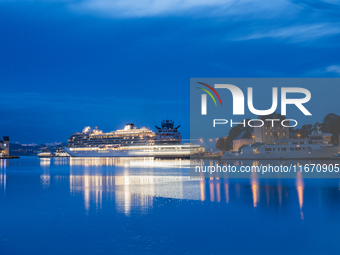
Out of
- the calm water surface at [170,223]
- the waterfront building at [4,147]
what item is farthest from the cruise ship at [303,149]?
the waterfront building at [4,147]

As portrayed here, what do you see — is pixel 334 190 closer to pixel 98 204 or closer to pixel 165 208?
pixel 165 208

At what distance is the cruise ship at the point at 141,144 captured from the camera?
3093 inches

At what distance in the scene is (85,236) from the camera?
361 inches

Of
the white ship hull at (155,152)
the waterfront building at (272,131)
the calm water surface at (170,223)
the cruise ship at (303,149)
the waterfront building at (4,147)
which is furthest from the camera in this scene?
the waterfront building at (4,147)

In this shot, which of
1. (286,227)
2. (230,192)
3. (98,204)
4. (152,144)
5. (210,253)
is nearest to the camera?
(210,253)

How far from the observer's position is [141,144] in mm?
80000

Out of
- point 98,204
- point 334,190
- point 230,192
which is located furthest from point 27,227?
point 334,190

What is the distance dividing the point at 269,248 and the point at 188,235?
210 centimetres

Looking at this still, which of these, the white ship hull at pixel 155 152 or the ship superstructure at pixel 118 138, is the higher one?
the ship superstructure at pixel 118 138

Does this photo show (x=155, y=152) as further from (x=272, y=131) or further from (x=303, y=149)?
(x=303, y=149)

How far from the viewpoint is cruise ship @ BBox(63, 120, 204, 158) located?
7856cm

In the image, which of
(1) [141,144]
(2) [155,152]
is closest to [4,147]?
(1) [141,144]

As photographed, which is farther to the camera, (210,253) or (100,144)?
(100,144)

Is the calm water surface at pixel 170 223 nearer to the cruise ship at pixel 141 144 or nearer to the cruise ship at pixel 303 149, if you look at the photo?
the cruise ship at pixel 303 149
